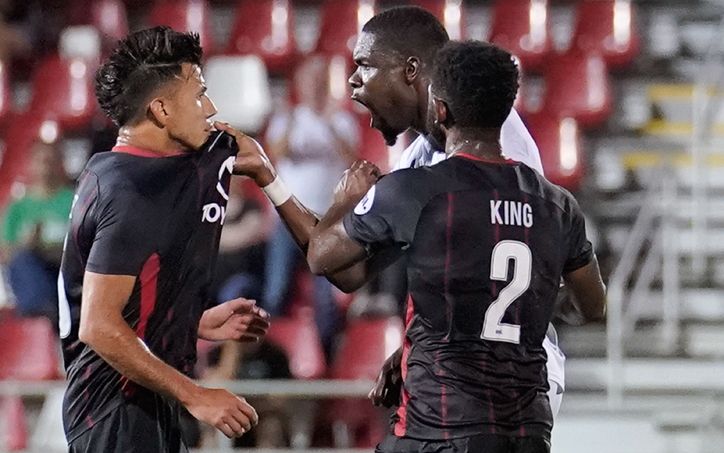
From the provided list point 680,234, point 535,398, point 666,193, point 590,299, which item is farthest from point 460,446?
point 680,234

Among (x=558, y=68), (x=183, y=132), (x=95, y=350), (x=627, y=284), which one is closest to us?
(x=95, y=350)

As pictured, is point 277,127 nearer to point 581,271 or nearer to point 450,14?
point 450,14

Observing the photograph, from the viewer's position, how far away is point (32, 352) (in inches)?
278

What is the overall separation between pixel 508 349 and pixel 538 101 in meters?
5.90

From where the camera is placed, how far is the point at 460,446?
9.93 ft

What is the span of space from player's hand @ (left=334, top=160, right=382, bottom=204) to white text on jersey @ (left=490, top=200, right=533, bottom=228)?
0.47 m

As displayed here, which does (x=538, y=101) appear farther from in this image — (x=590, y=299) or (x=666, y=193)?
(x=590, y=299)

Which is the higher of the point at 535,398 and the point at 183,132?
the point at 183,132

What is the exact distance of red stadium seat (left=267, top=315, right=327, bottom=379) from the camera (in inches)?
267

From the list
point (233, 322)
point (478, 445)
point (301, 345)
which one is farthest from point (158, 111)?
point (301, 345)

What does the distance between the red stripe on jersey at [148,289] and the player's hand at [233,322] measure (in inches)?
17.5

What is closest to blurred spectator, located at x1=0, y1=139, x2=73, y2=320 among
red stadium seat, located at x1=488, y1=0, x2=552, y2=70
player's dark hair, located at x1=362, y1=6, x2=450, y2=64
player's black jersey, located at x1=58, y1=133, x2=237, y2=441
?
red stadium seat, located at x1=488, y1=0, x2=552, y2=70

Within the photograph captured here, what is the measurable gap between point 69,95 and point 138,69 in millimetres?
5699

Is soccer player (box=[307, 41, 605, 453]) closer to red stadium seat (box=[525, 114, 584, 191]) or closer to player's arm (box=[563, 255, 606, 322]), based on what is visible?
player's arm (box=[563, 255, 606, 322])
